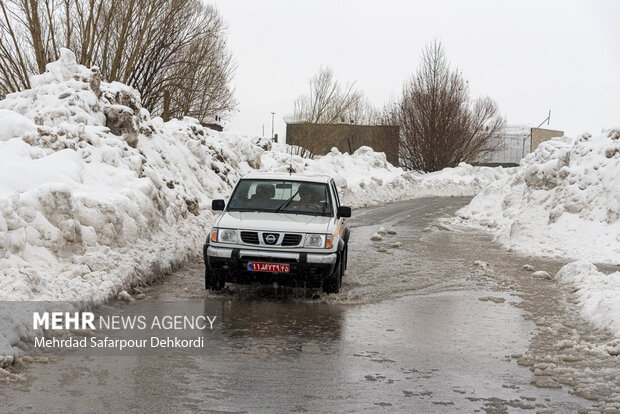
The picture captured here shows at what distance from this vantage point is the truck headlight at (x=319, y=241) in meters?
9.36

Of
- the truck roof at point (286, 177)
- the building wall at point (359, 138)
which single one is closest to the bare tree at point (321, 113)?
the building wall at point (359, 138)

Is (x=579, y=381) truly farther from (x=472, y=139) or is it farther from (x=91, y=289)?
(x=472, y=139)

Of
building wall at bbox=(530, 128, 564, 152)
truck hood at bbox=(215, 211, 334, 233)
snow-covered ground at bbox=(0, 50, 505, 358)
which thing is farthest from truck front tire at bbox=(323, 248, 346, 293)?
building wall at bbox=(530, 128, 564, 152)

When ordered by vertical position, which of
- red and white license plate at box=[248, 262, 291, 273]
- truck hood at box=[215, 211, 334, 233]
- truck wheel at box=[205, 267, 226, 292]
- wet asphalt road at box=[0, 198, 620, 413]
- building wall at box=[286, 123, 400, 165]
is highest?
building wall at box=[286, 123, 400, 165]

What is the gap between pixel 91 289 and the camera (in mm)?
8492

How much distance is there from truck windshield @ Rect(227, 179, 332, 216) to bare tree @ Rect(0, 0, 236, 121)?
41.5 feet

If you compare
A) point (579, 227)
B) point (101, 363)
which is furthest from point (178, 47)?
point (101, 363)

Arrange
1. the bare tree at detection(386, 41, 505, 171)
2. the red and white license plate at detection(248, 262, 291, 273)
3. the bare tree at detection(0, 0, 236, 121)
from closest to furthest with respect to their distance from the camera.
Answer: the red and white license plate at detection(248, 262, 291, 273)
the bare tree at detection(0, 0, 236, 121)
the bare tree at detection(386, 41, 505, 171)

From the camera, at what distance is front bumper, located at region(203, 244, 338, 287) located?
9.22 metres

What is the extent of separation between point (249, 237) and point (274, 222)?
16.1 inches

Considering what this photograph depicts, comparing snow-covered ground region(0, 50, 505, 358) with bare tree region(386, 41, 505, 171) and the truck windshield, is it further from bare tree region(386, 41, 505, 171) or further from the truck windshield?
bare tree region(386, 41, 505, 171)

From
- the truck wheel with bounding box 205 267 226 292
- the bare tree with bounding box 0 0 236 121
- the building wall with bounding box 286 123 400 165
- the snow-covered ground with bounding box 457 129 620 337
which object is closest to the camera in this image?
the truck wheel with bounding box 205 267 226 292

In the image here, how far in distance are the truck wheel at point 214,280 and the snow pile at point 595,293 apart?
462 centimetres

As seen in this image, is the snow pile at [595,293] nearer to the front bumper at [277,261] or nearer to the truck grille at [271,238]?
the front bumper at [277,261]
